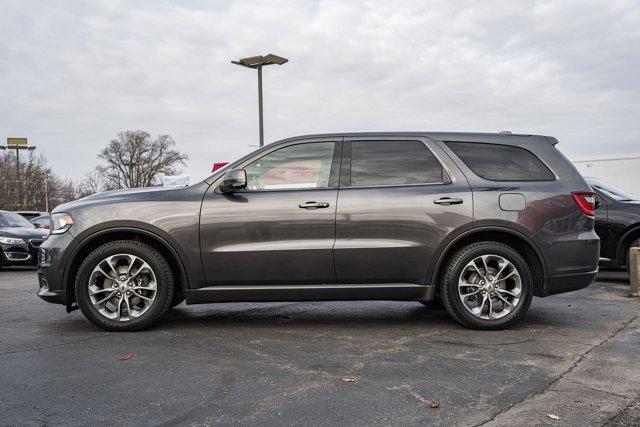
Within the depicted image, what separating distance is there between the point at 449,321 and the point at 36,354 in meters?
3.58

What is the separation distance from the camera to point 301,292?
5469 millimetres

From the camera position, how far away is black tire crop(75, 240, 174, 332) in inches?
215

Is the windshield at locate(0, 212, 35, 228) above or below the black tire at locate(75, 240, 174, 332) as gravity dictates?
above

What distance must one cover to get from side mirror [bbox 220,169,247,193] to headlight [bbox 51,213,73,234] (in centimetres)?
139

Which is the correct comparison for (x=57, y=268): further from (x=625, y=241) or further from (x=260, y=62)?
(x=260, y=62)

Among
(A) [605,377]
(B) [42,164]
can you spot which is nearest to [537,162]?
(A) [605,377]

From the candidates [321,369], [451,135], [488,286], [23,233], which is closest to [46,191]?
[23,233]

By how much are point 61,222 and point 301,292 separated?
221cm

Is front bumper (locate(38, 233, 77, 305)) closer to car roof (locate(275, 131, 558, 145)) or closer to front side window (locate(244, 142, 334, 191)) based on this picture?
front side window (locate(244, 142, 334, 191))

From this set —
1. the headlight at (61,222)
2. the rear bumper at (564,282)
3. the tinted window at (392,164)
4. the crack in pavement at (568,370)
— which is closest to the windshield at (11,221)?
the headlight at (61,222)

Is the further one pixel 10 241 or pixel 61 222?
pixel 10 241

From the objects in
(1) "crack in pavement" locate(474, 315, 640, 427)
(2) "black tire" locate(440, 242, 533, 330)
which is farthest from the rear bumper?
(1) "crack in pavement" locate(474, 315, 640, 427)

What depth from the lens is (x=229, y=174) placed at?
5477 mm

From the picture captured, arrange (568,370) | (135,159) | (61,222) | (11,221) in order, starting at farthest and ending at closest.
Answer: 1. (135,159)
2. (11,221)
3. (61,222)
4. (568,370)
